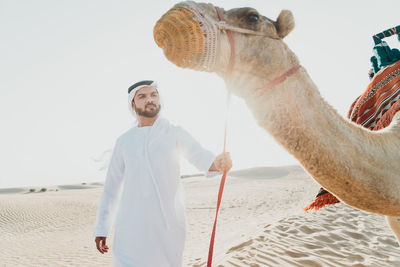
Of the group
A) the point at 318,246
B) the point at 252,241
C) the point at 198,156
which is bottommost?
the point at 318,246

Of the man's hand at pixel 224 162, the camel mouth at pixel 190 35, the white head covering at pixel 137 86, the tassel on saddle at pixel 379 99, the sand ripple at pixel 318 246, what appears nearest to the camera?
the camel mouth at pixel 190 35

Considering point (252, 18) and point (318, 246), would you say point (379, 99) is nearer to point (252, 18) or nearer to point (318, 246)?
point (252, 18)

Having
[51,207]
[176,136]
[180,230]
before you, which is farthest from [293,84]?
[51,207]

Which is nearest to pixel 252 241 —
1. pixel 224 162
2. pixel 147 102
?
pixel 147 102

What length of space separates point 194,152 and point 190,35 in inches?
47.1

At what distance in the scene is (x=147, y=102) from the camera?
106 inches

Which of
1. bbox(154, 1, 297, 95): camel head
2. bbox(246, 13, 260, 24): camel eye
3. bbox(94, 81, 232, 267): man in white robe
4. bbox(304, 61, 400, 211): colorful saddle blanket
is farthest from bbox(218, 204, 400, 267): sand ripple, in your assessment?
bbox(246, 13, 260, 24): camel eye

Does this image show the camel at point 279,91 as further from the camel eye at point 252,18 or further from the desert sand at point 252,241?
the desert sand at point 252,241

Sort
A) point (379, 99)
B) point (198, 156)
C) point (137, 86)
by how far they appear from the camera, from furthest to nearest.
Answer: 1. point (137, 86)
2. point (379, 99)
3. point (198, 156)

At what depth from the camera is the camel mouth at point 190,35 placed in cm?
136

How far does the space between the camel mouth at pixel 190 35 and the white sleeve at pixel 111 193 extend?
1495 millimetres

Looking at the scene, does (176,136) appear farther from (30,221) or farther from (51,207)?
(51,207)

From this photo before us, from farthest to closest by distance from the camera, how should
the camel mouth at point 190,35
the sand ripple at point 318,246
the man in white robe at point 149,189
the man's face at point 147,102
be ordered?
the sand ripple at point 318,246
the man's face at point 147,102
the man in white robe at point 149,189
the camel mouth at point 190,35

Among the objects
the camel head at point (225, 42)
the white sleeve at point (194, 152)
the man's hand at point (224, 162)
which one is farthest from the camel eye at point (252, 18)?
the white sleeve at point (194, 152)
